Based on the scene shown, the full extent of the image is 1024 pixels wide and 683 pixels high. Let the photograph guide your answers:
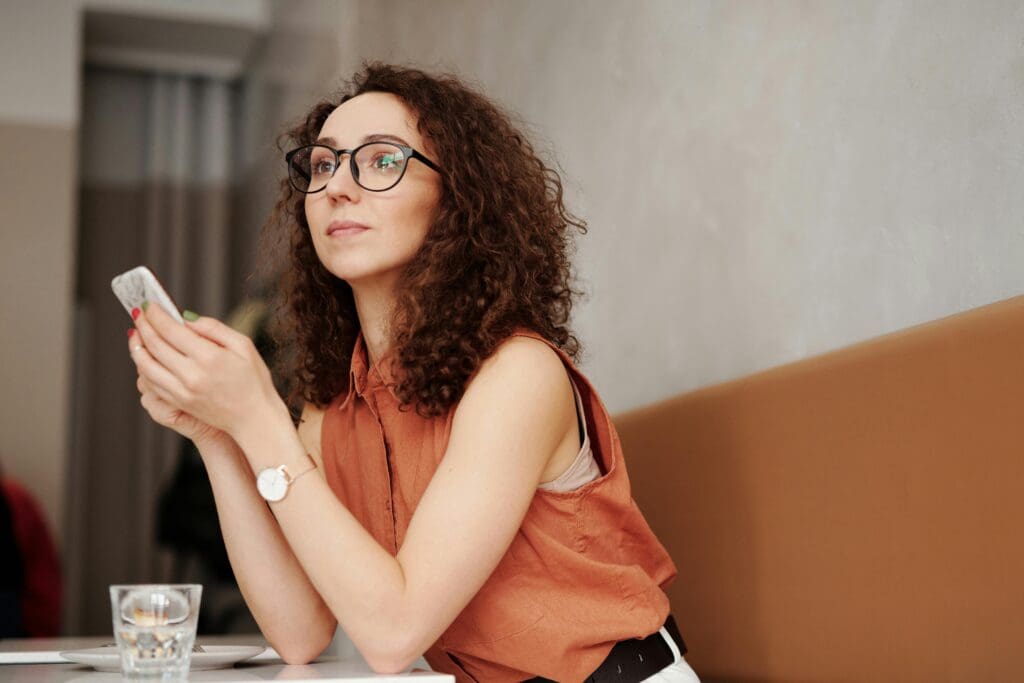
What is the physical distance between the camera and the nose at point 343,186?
1255mm

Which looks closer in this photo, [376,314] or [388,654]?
[388,654]

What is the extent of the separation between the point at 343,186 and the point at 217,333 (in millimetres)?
308

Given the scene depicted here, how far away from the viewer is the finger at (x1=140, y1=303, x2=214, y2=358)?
3.24ft

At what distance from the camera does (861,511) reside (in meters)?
1.14

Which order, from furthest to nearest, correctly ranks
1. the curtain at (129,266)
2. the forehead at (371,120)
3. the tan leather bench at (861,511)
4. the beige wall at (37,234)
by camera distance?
the curtain at (129,266) → the beige wall at (37,234) → the forehead at (371,120) → the tan leather bench at (861,511)

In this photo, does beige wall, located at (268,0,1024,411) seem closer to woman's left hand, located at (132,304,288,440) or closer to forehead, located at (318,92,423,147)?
forehead, located at (318,92,423,147)

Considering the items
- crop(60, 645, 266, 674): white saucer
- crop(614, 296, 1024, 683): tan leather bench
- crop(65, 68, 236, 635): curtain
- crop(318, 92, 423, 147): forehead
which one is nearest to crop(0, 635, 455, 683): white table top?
crop(60, 645, 266, 674): white saucer

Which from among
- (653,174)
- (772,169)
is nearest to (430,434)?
(772,169)

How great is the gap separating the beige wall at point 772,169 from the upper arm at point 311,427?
566mm

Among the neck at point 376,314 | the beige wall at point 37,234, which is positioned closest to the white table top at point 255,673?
the neck at point 376,314

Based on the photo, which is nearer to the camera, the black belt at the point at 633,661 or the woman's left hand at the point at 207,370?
the woman's left hand at the point at 207,370

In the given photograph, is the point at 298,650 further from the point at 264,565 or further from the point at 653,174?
the point at 653,174

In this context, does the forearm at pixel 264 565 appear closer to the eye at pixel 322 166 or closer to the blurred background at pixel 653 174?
the eye at pixel 322 166

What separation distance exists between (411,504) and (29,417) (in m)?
3.97
